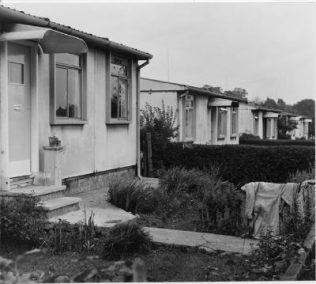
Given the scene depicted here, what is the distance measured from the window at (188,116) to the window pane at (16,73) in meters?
12.8

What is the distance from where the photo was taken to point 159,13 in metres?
8.16

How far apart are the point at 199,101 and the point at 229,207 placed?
15.2 metres

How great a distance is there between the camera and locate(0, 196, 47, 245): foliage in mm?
6773

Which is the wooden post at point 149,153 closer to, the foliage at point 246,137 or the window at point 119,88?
the window at point 119,88

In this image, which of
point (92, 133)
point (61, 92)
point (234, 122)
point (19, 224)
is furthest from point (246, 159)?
point (234, 122)

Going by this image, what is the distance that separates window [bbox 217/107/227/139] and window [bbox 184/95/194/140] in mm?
4442

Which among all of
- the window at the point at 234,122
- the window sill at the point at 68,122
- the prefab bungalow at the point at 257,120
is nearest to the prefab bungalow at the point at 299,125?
the prefab bungalow at the point at 257,120

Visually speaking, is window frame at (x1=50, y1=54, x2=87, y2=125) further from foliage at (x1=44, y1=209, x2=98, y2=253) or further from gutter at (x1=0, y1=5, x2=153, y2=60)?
foliage at (x1=44, y1=209, x2=98, y2=253)

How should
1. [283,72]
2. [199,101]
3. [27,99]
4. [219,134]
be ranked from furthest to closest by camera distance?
[219,134] < [199,101] < [283,72] < [27,99]

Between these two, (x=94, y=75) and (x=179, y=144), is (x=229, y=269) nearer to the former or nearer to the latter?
(x=94, y=75)

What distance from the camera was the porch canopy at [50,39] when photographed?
8.08 meters

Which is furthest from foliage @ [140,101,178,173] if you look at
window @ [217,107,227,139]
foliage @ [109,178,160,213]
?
window @ [217,107,227,139]

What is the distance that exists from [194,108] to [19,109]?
46.9 ft

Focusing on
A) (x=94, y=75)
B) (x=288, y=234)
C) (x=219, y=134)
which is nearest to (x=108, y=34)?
(x=94, y=75)
